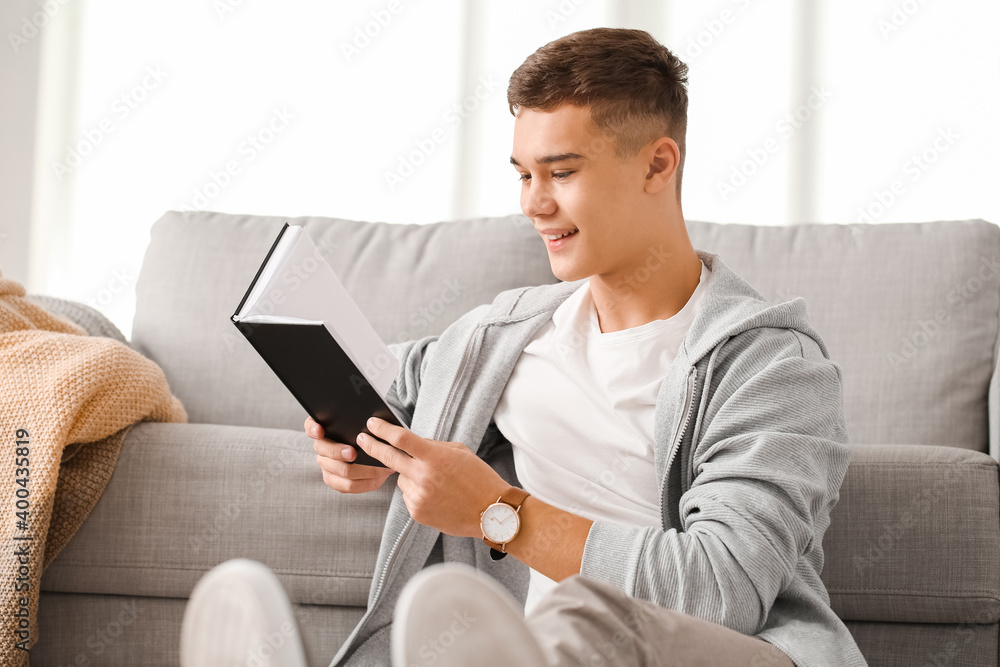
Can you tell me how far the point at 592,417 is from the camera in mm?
1109

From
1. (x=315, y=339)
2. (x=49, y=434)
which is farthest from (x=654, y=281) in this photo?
(x=49, y=434)

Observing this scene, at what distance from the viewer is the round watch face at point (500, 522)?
0.92m

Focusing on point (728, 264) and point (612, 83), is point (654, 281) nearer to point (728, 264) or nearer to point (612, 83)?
point (612, 83)

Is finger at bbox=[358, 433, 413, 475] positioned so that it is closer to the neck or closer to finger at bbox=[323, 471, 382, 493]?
finger at bbox=[323, 471, 382, 493]

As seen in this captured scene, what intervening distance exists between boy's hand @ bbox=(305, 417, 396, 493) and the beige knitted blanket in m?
0.32

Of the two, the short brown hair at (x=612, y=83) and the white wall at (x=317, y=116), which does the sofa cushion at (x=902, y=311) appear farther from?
the white wall at (x=317, y=116)

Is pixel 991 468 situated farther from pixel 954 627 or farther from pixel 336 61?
pixel 336 61

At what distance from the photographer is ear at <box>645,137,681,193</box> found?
1117 millimetres

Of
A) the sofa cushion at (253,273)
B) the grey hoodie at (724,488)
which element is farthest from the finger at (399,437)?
the sofa cushion at (253,273)

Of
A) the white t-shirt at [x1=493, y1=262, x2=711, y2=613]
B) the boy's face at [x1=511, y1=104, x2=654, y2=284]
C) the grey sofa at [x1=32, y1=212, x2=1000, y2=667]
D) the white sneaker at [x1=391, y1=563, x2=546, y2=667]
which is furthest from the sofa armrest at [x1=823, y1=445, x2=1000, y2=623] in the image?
the white sneaker at [x1=391, y1=563, x2=546, y2=667]

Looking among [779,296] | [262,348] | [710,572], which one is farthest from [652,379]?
[779,296]

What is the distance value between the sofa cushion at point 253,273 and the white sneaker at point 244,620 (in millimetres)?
1058

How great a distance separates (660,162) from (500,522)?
52 cm

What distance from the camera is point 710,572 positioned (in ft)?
2.77
